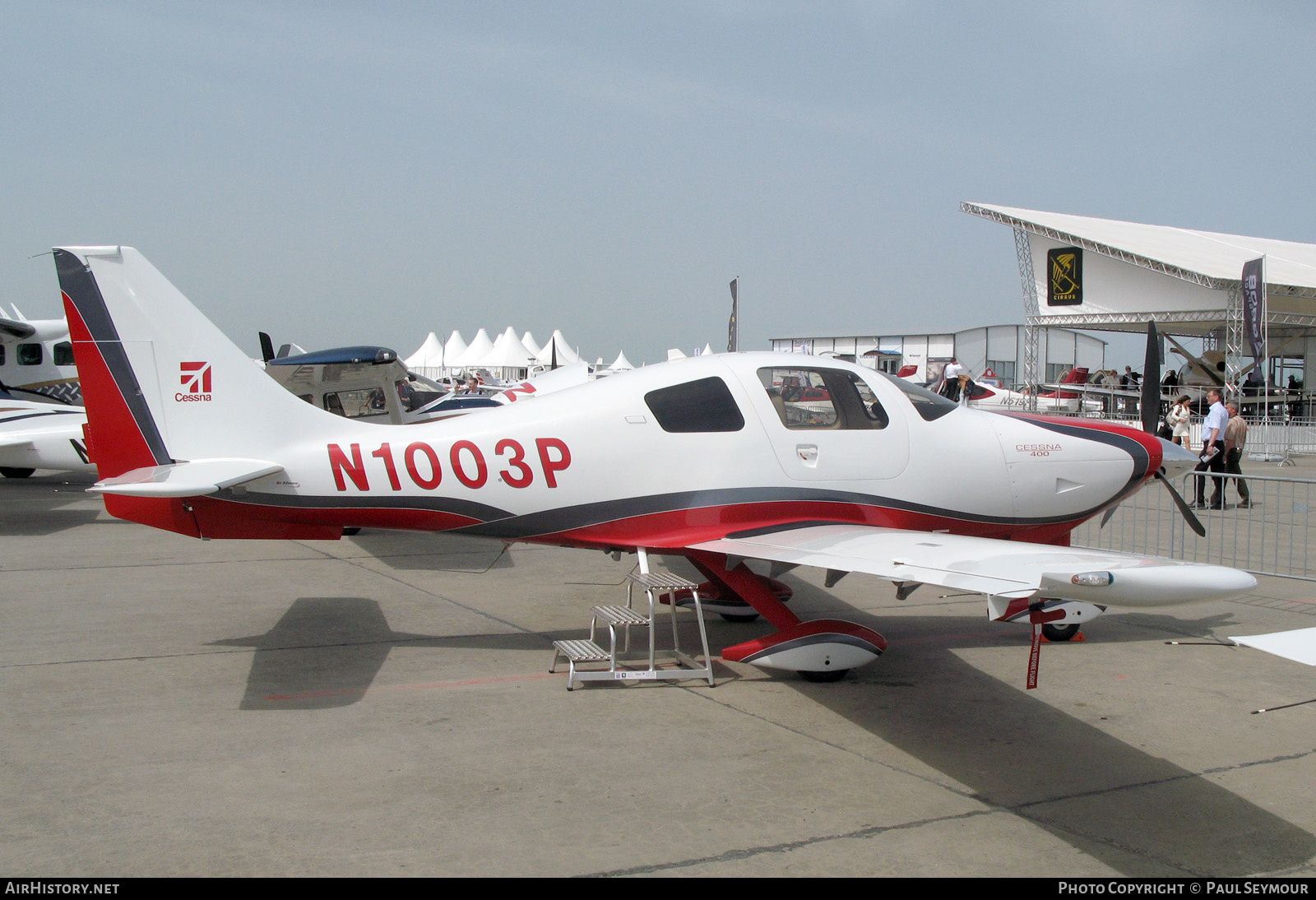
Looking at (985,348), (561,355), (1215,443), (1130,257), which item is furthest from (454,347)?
(1215,443)

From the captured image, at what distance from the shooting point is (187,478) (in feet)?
19.9

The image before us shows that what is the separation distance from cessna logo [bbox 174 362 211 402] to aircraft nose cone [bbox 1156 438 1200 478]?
7046 millimetres

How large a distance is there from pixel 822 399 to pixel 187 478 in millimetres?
4220

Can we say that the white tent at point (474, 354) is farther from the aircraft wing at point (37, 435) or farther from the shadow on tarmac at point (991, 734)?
the shadow on tarmac at point (991, 734)

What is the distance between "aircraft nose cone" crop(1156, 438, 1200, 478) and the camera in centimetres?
779

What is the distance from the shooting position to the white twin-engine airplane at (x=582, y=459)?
6441 mm

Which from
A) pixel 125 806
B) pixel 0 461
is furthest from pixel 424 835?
pixel 0 461

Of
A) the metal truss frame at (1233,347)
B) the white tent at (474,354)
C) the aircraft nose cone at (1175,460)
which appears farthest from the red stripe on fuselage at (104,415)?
the white tent at (474,354)

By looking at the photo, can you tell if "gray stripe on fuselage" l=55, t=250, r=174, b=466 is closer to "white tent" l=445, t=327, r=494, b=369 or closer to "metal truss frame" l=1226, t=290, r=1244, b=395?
"metal truss frame" l=1226, t=290, r=1244, b=395

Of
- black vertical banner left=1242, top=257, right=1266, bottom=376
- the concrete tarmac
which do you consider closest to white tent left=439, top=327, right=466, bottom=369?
black vertical banner left=1242, top=257, right=1266, bottom=376

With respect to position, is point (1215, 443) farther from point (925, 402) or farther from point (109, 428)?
point (109, 428)

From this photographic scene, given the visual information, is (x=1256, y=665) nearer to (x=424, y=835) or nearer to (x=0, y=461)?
(x=424, y=835)

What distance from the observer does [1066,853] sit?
13.4 ft

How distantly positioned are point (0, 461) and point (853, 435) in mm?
13127
